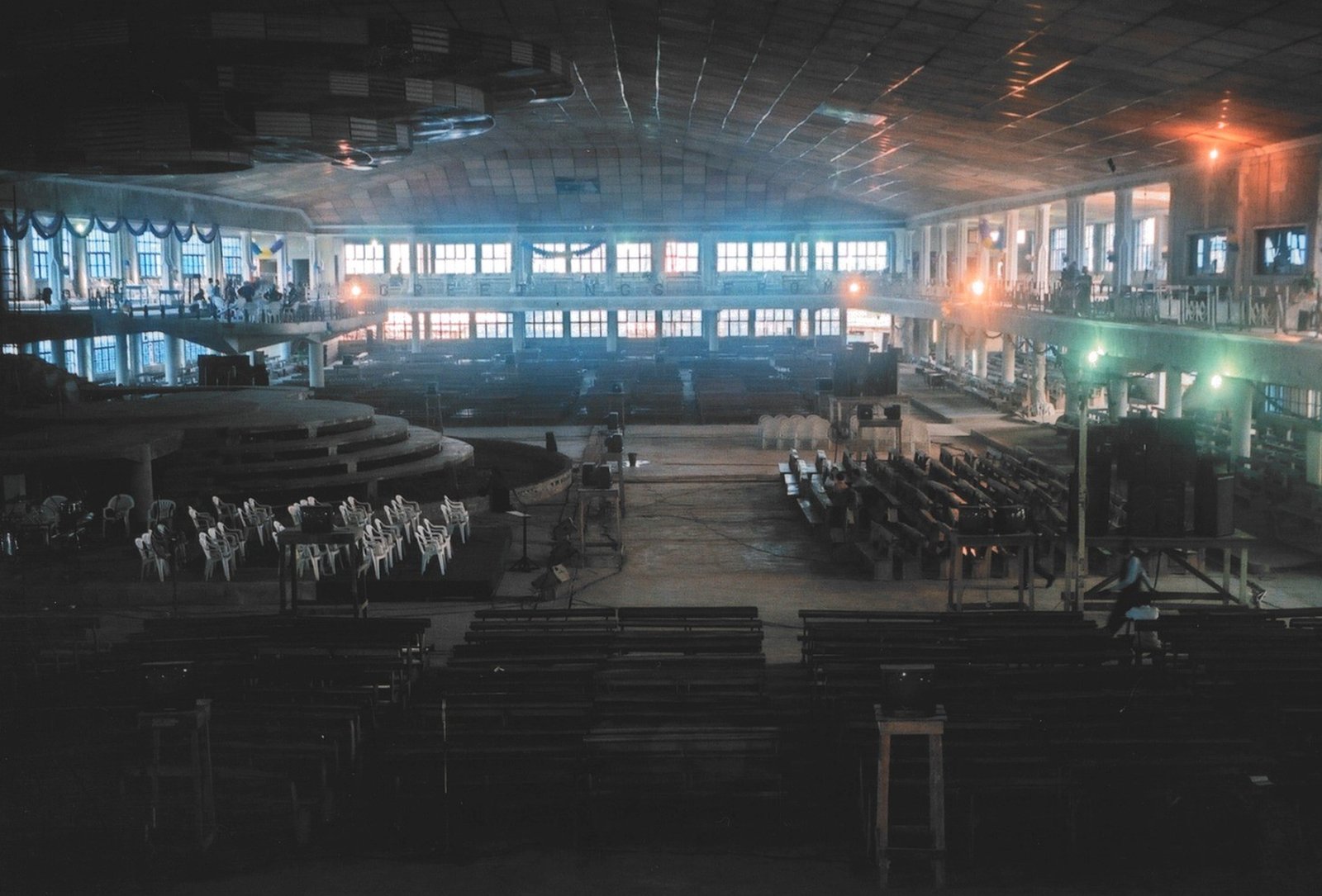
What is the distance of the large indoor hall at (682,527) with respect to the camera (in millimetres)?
9359

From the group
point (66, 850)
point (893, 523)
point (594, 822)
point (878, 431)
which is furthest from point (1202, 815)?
point (878, 431)

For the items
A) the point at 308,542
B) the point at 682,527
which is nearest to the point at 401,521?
the point at 308,542

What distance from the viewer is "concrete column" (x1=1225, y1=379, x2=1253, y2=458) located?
24016 millimetres

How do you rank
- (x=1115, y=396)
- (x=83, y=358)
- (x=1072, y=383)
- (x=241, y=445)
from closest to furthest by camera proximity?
(x=241, y=445) < (x=1115, y=396) < (x=1072, y=383) < (x=83, y=358)

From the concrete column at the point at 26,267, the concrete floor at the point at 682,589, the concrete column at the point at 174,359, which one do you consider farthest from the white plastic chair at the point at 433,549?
the concrete column at the point at 174,359

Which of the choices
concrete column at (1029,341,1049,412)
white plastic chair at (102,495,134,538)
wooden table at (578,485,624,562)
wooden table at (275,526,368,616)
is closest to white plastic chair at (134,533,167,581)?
white plastic chair at (102,495,134,538)

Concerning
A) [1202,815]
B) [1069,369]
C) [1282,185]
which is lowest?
[1202,815]

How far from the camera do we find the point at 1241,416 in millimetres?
24438

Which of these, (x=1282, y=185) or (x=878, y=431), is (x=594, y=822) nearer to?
(x=1282, y=185)

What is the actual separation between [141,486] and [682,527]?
9.14m

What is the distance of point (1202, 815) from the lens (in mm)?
9594

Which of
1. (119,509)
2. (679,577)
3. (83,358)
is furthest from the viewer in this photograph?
(83,358)

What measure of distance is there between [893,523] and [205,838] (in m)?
13.2

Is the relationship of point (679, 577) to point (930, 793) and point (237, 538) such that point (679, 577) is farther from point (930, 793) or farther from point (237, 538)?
point (930, 793)
